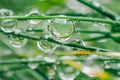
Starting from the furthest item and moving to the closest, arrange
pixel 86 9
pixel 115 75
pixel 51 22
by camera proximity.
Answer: pixel 86 9
pixel 115 75
pixel 51 22

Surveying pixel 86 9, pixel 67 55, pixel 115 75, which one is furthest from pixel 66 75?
pixel 86 9

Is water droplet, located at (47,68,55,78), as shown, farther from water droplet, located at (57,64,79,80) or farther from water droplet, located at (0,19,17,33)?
water droplet, located at (0,19,17,33)

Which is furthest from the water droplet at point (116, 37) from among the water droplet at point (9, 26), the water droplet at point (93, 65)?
the water droplet at point (9, 26)

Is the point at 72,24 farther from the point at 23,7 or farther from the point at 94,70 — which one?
the point at 23,7

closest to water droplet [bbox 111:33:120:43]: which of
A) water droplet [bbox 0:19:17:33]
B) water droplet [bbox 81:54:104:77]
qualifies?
water droplet [bbox 81:54:104:77]

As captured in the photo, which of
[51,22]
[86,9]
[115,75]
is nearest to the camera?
[51,22]

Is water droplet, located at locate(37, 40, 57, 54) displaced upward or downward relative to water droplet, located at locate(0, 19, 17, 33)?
downward
